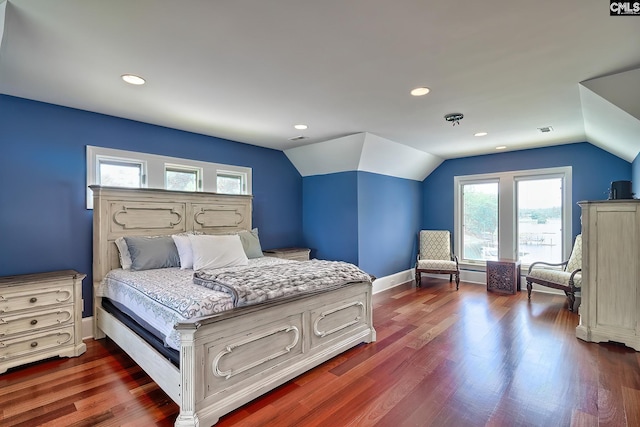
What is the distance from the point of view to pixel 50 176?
3090mm

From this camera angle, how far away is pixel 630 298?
2.96 meters

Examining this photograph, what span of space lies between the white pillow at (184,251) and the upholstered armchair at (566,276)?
187 inches

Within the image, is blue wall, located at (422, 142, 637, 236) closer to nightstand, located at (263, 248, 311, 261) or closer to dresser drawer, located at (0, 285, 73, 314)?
nightstand, located at (263, 248, 311, 261)

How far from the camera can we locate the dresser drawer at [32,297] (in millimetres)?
2551

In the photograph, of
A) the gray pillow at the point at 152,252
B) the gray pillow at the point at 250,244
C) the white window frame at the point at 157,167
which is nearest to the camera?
the gray pillow at the point at 152,252

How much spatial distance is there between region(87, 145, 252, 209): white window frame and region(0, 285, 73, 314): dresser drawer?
947mm

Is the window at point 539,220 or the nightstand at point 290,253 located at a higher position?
the window at point 539,220

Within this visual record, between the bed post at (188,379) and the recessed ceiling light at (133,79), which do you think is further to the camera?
the recessed ceiling light at (133,79)

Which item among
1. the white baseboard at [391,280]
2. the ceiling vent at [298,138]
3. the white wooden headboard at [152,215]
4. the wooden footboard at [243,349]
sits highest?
the ceiling vent at [298,138]

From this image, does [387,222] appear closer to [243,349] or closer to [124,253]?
[243,349]

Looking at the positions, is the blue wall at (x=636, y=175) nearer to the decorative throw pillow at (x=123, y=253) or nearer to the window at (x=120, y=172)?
the decorative throw pillow at (x=123, y=253)

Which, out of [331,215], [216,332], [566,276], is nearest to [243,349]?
[216,332]

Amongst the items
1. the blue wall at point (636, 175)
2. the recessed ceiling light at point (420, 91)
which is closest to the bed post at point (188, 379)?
the recessed ceiling light at point (420, 91)

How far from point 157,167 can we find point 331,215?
2.70 meters
